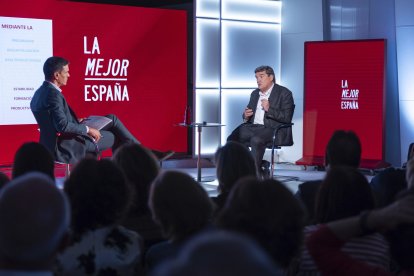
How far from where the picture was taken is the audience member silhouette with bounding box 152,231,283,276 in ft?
2.62

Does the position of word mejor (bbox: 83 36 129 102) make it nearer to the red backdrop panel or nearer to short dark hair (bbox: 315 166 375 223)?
the red backdrop panel

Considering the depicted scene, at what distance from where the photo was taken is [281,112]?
765 cm

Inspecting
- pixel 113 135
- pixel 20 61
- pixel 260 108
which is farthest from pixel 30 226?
pixel 20 61

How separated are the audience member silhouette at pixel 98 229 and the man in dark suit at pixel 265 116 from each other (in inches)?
208

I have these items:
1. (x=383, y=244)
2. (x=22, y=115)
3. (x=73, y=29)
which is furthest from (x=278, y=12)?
(x=383, y=244)


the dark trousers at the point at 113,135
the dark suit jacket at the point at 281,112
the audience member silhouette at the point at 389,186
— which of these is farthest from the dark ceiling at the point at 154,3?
the audience member silhouette at the point at 389,186

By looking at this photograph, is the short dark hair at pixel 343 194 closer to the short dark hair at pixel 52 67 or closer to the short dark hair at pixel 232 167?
the short dark hair at pixel 232 167

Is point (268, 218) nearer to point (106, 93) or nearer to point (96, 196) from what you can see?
point (96, 196)

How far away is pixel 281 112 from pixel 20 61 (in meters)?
3.21

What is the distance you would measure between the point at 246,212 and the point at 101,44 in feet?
25.4

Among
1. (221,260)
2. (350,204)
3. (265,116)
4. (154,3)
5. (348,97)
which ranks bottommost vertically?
(350,204)

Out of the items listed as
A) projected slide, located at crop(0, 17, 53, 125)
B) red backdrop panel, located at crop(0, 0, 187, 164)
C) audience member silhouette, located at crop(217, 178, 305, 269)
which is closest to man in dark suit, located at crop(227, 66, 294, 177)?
red backdrop panel, located at crop(0, 0, 187, 164)

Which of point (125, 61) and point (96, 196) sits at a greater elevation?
point (125, 61)

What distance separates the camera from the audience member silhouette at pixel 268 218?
1.62 m
